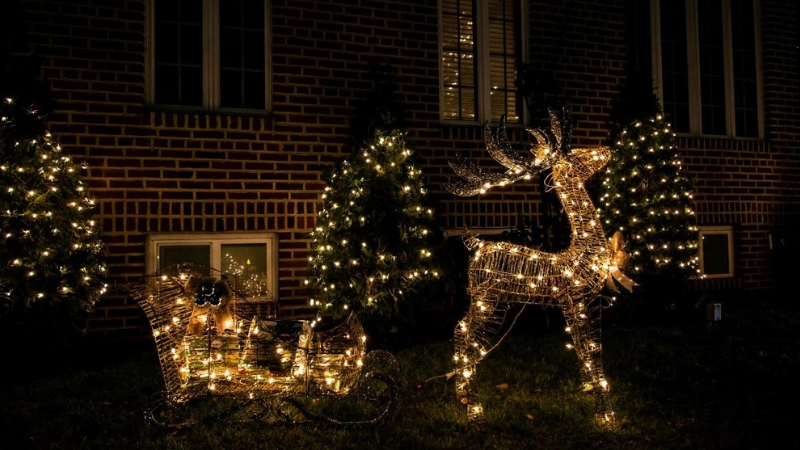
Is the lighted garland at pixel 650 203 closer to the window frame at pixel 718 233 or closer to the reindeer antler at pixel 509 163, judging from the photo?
the window frame at pixel 718 233

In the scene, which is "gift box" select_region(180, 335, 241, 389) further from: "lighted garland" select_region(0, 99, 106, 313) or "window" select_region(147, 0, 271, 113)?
"window" select_region(147, 0, 271, 113)

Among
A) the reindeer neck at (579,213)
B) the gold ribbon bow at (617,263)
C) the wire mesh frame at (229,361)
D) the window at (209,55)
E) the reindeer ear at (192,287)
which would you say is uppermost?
the window at (209,55)

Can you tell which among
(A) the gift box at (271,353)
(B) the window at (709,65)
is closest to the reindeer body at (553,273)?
(A) the gift box at (271,353)

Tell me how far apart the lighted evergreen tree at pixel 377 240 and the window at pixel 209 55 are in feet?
5.21

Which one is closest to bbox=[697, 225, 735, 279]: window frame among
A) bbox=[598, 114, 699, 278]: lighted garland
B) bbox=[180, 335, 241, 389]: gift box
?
bbox=[598, 114, 699, 278]: lighted garland

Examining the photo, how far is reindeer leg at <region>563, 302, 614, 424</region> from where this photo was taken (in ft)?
13.1

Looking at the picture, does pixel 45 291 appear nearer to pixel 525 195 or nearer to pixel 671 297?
pixel 525 195

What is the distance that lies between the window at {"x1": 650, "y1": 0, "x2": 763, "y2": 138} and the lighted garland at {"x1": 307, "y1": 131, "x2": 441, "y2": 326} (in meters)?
4.70

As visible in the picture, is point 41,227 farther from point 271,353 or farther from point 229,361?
point 271,353

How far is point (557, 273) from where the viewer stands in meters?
4.11

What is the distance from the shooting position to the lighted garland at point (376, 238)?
5809mm

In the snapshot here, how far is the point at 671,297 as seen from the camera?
7270 mm

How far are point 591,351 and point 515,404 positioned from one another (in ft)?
2.54

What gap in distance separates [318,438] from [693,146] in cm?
696
